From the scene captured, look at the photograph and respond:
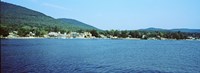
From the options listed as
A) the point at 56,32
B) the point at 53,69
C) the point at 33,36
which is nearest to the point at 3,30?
the point at 33,36

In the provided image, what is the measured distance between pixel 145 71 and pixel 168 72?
2.81 metres

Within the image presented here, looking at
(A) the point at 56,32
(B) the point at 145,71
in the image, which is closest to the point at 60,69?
(B) the point at 145,71

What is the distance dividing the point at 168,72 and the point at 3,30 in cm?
10081

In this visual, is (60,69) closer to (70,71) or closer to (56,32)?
(70,71)

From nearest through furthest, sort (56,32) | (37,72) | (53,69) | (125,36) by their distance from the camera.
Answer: (37,72)
(53,69)
(56,32)
(125,36)

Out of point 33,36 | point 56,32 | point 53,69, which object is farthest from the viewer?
point 56,32

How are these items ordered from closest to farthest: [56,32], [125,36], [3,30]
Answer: [3,30] → [56,32] → [125,36]

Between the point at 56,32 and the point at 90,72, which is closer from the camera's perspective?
the point at 90,72

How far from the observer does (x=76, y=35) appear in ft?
581

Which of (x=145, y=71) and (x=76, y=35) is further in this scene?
(x=76, y=35)

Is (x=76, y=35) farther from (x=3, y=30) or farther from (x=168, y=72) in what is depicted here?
(x=168, y=72)

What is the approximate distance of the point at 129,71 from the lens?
32.0 m

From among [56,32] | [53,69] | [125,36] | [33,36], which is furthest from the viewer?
[125,36]

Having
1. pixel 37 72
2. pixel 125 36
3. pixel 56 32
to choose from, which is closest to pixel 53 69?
pixel 37 72
